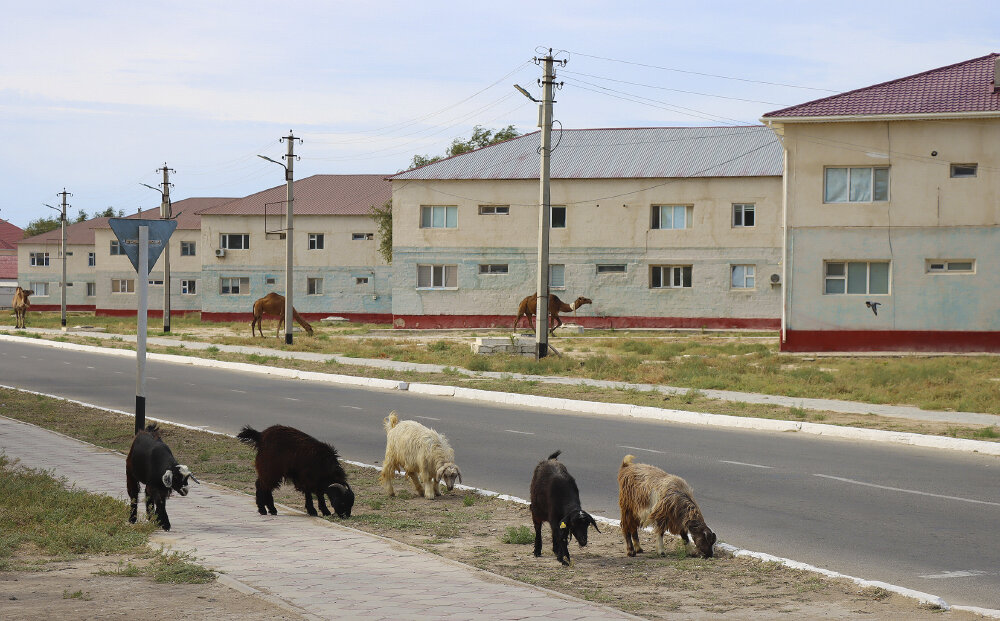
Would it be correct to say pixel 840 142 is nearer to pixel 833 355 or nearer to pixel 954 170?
pixel 954 170

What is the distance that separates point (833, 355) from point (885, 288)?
111 inches

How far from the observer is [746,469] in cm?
1314

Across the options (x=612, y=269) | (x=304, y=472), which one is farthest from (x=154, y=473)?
(x=612, y=269)

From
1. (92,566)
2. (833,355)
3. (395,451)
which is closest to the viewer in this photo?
(92,566)

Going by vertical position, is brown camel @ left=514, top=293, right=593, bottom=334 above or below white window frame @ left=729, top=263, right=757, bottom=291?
below

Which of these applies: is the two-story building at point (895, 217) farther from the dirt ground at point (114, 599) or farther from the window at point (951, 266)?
the dirt ground at point (114, 599)

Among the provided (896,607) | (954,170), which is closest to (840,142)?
(954,170)

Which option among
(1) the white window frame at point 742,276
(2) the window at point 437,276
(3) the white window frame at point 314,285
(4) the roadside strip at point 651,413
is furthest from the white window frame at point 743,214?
(3) the white window frame at point 314,285

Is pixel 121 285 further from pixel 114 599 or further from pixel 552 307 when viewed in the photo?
pixel 114 599

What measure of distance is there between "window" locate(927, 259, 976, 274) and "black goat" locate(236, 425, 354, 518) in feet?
90.6

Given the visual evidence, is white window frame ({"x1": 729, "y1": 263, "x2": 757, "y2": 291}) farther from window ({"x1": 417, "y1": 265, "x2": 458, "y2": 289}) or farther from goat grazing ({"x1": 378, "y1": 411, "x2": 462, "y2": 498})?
goat grazing ({"x1": 378, "y1": 411, "x2": 462, "y2": 498})

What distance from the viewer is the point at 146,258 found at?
13.1m

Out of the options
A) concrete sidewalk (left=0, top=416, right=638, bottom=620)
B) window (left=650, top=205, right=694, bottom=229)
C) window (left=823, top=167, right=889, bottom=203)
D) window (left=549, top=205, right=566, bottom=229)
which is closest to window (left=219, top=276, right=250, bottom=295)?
window (left=549, top=205, right=566, bottom=229)

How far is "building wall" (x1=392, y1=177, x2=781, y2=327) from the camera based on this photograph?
5069 cm
